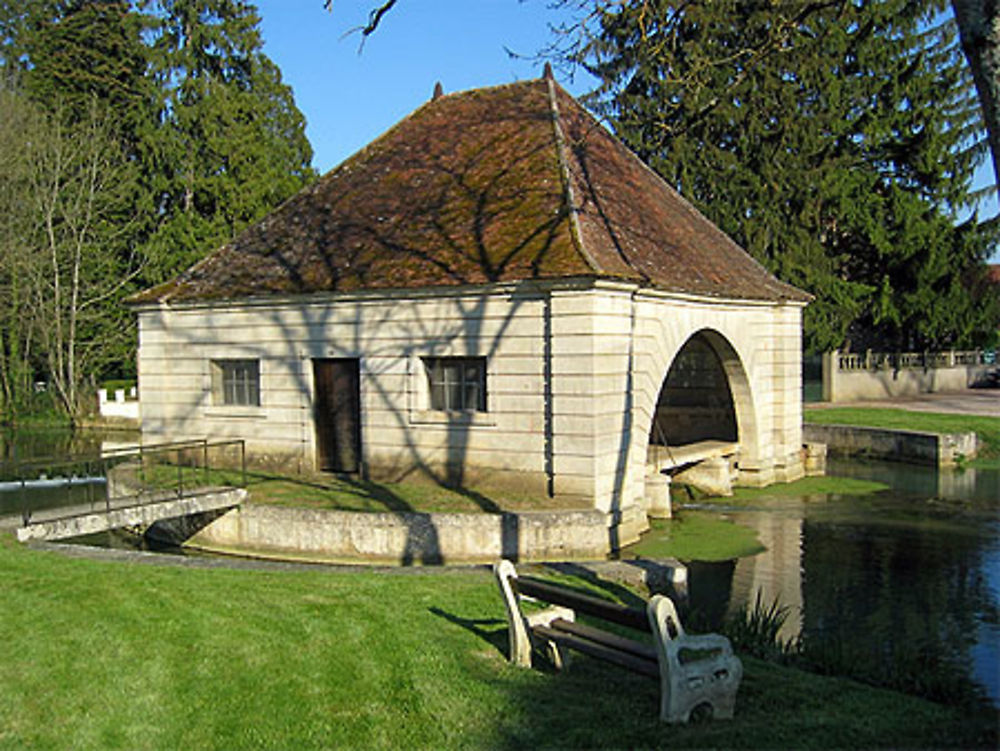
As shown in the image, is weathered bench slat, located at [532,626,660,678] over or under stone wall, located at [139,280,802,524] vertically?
under

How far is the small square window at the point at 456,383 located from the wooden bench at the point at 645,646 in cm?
833

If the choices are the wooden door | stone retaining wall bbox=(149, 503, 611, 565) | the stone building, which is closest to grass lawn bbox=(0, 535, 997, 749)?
stone retaining wall bbox=(149, 503, 611, 565)

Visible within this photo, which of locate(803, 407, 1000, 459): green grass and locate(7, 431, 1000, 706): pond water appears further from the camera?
locate(803, 407, 1000, 459): green grass

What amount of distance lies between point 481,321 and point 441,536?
3816 millimetres

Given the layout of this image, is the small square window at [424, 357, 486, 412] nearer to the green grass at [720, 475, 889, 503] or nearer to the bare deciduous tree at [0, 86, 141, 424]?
the green grass at [720, 475, 889, 503]

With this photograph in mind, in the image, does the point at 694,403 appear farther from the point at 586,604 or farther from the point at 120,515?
the point at 586,604

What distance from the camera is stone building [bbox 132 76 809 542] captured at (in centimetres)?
1463

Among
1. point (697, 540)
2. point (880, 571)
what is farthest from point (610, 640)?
point (697, 540)

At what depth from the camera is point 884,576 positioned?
523 inches

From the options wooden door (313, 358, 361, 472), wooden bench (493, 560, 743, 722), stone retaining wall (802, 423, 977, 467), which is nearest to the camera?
wooden bench (493, 560, 743, 722)

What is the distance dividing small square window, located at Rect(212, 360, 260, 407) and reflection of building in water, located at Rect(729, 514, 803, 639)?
935 centimetres

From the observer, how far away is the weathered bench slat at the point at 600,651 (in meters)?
6.30

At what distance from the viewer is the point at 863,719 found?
20.7 ft

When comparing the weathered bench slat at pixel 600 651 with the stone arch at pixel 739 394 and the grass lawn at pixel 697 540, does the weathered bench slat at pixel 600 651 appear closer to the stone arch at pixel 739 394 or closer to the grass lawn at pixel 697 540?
the grass lawn at pixel 697 540
